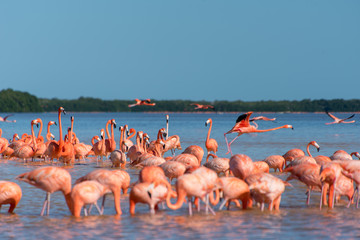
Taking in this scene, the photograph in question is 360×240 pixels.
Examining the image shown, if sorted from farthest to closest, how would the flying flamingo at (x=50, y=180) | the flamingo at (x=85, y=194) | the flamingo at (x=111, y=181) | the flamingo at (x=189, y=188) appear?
1. the flamingo at (x=111, y=181)
2. the flying flamingo at (x=50, y=180)
3. the flamingo at (x=189, y=188)
4. the flamingo at (x=85, y=194)

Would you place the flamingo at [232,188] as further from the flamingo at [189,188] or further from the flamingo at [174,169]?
the flamingo at [174,169]

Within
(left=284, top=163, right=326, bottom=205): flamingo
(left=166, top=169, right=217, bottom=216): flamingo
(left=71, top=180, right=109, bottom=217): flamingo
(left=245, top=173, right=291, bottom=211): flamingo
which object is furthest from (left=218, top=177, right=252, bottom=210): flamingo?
(left=71, top=180, right=109, bottom=217): flamingo

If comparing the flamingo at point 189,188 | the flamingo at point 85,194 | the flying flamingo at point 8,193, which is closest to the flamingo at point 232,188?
the flamingo at point 189,188

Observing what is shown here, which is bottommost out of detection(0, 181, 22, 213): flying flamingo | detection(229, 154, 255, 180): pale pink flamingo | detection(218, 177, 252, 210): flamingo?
detection(0, 181, 22, 213): flying flamingo

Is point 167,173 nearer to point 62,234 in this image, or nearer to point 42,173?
point 42,173

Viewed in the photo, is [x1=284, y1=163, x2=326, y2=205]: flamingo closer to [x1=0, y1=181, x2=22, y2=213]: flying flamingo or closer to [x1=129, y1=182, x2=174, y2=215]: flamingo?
[x1=129, y1=182, x2=174, y2=215]: flamingo

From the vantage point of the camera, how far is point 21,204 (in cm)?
1024

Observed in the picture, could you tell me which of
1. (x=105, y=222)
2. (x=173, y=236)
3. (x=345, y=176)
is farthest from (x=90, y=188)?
(x=345, y=176)

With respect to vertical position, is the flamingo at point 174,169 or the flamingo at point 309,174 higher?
the flamingo at point 309,174

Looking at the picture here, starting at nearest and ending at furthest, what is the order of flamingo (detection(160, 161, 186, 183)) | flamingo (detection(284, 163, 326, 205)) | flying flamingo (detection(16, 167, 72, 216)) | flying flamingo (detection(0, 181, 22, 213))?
flying flamingo (detection(16, 167, 72, 216)) → flying flamingo (detection(0, 181, 22, 213)) → flamingo (detection(284, 163, 326, 205)) → flamingo (detection(160, 161, 186, 183))

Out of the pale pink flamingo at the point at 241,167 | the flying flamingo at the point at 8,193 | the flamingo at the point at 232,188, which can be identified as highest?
the pale pink flamingo at the point at 241,167

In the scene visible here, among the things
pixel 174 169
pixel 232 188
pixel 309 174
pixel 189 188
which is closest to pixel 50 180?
pixel 189 188

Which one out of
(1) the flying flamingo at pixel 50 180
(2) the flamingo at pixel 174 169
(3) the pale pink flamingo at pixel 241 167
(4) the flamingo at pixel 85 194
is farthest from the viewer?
(2) the flamingo at pixel 174 169

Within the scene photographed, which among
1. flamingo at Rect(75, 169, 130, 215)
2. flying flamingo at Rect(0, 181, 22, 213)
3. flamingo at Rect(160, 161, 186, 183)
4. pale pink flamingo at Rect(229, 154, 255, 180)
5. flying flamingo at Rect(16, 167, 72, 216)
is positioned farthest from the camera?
flamingo at Rect(160, 161, 186, 183)
